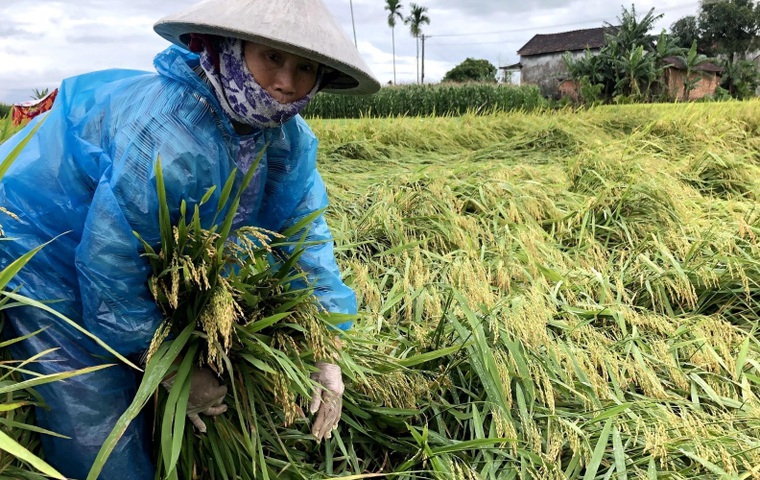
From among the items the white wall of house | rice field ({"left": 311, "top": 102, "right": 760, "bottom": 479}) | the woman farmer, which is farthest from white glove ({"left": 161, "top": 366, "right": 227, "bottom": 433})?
the white wall of house

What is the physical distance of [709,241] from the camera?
261 centimetres

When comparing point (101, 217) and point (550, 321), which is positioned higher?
point (101, 217)

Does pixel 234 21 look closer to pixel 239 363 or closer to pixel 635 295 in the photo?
pixel 239 363

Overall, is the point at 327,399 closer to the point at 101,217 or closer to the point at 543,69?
the point at 101,217

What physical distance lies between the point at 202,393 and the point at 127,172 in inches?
16.9

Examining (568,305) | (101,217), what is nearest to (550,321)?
(568,305)

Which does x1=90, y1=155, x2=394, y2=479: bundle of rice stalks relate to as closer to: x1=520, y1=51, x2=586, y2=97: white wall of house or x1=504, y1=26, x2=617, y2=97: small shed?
x1=520, y1=51, x2=586, y2=97: white wall of house

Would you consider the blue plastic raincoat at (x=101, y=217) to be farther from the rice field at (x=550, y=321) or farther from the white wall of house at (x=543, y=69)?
the white wall of house at (x=543, y=69)

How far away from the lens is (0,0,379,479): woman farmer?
100cm

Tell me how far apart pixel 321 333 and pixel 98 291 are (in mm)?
402

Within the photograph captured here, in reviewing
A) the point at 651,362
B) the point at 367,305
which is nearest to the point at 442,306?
the point at 367,305

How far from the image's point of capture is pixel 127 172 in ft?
3.22

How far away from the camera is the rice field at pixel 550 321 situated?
135 cm

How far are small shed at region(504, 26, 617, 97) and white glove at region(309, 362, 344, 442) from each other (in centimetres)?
3374
